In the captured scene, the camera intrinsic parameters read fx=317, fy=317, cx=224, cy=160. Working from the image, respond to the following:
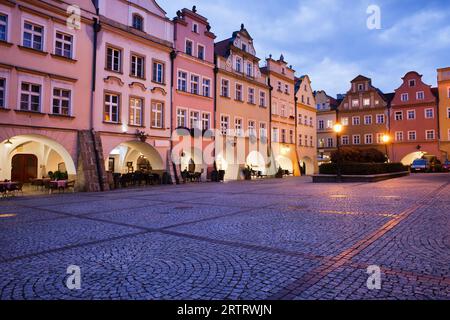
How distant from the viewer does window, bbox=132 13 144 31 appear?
77.4ft

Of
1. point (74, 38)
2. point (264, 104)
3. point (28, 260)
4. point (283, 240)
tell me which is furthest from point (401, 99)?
point (28, 260)

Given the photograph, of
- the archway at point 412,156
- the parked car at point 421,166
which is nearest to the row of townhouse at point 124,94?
the parked car at point 421,166

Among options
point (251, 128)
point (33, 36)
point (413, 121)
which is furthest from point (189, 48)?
point (413, 121)

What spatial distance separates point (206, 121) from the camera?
96.0ft

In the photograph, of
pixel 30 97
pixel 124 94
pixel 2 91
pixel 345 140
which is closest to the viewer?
pixel 2 91

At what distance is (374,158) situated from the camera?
29188 millimetres

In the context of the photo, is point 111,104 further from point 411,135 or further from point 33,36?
point 411,135

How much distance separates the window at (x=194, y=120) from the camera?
27.7m

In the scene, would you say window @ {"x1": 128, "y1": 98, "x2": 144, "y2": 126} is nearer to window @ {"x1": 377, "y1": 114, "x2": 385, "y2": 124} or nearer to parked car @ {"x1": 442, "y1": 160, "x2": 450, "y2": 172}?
parked car @ {"x1": 442, "y1": 160, "x2": 450, "y2": 172}

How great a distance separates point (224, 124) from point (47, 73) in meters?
16.6

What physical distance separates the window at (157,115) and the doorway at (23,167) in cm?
1127

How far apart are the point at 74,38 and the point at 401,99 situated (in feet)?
163
